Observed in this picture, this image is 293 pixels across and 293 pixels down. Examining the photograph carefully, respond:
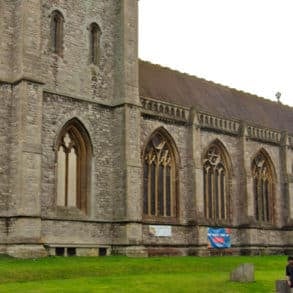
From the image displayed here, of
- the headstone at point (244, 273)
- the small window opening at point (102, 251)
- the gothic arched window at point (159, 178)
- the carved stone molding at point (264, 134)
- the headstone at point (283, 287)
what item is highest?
the carved stone molding at point (264, 134)

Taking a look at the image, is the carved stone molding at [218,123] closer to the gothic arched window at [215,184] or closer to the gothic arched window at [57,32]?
the gothic arched window at [215,184]

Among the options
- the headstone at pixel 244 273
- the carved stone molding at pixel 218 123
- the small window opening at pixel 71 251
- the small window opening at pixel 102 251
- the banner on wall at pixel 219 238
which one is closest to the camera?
the headstone at pixel 244 273

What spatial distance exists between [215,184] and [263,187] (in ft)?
18.7

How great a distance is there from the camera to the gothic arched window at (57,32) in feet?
104

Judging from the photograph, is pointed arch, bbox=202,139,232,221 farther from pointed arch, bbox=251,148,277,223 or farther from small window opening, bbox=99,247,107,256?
small window opening, bbox=99,247,107,256

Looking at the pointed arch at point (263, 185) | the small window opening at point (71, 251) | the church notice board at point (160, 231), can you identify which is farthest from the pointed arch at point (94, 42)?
the pointed arch at point (263, 185)

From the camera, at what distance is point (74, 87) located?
32.2m

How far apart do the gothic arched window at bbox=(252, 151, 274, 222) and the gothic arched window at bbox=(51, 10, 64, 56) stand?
59.2 feet

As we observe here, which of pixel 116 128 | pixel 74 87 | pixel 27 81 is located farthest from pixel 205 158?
pixel 27 81

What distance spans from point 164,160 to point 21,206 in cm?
1195

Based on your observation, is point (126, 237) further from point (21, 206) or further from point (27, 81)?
point (27, 81)

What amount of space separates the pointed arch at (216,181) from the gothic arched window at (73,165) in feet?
33.6

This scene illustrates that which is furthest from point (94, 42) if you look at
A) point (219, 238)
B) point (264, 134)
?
point (264, 134)

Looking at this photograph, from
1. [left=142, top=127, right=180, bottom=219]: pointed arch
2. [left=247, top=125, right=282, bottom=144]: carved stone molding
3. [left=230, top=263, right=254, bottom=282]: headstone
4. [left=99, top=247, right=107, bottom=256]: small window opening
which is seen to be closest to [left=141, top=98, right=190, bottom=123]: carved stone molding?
[left=142, top=127, right=180, bottom=219]: pointed arch
